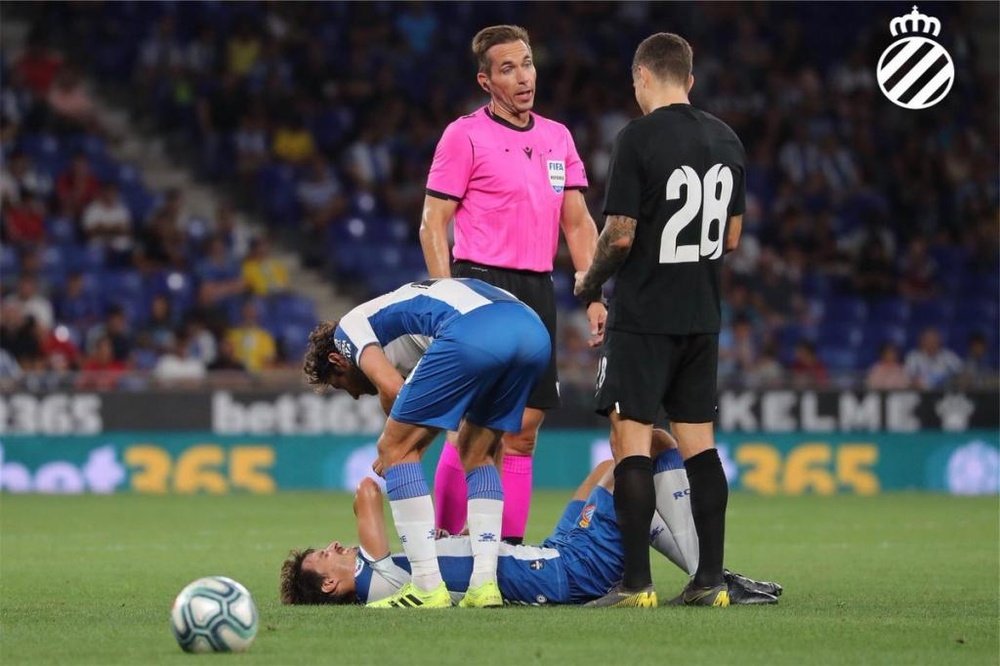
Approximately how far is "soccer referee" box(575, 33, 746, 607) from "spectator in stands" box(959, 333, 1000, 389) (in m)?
10.2

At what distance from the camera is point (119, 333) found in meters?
17.2

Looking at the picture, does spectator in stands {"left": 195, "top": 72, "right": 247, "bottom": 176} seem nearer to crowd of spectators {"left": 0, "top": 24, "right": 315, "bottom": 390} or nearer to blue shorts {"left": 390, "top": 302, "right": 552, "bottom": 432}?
crowd of spectators {"left": 0, "top": 24, "right": 315, "bottom": 390}

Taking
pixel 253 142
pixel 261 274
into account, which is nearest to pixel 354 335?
pixel 261 274

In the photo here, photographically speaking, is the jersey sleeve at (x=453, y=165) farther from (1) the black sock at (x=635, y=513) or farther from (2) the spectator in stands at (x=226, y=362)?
(2) the spectator in stands at (x=226, y=362)

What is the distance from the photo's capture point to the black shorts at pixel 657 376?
7.21 metres

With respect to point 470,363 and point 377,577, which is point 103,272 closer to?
point 377,577

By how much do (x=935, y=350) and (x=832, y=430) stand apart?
2108mm

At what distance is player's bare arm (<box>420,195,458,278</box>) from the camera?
8055 millimetres

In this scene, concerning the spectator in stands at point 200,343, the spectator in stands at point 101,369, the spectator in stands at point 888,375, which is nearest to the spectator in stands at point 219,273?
the spectator in stands at point 200,343

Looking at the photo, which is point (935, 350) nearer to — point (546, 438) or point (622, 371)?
point (546, 438)

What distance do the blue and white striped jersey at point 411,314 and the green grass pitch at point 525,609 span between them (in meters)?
1.11

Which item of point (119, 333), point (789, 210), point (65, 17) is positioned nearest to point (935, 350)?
point (789, 210)

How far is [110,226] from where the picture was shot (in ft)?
62.6

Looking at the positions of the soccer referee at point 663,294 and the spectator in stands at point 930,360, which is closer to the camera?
the soccer referee at point 663,294
